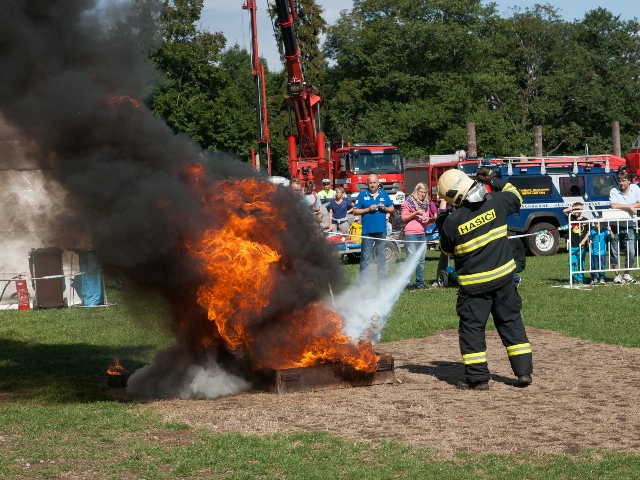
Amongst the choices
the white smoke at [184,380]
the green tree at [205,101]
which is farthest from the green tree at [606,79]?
the white smoke at [184,380]

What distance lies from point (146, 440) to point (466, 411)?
265 cm

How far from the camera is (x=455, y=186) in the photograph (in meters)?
7.72

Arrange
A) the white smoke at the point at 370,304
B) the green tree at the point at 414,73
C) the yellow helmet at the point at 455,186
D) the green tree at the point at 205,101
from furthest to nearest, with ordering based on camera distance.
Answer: the green tree at the point at 414,73 < the green tree at the point at 205,101 < the white smoke at the point at 370,304 < the yellow helmet at the point at 455,186

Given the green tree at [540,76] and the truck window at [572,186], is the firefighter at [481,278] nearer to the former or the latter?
the truck window at [572,186]

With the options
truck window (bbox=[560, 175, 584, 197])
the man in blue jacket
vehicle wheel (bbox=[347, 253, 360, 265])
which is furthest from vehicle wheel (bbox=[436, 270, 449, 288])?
truck window (bbox=[560, 175, 584, 197])

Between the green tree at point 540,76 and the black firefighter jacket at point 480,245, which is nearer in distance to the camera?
the black firefighter jacket at point 480,245

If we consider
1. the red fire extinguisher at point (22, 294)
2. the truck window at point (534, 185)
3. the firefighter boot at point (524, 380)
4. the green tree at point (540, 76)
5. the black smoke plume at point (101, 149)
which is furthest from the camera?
the green tree at point (540, 76)

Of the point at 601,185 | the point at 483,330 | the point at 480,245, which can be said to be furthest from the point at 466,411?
the point at 601,185

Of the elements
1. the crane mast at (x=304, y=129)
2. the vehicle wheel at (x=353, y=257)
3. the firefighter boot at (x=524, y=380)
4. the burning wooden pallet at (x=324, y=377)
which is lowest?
the firefighter boot at (x=524, y=380)

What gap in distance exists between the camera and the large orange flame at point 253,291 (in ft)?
23.8

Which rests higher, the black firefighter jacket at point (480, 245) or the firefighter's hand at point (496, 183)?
the firefighter's hand at point (496, 183)

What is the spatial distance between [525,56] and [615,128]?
65.6ft

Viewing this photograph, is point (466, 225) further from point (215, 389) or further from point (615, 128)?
point (615, 128)

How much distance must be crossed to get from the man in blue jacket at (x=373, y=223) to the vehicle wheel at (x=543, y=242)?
8.85 m
